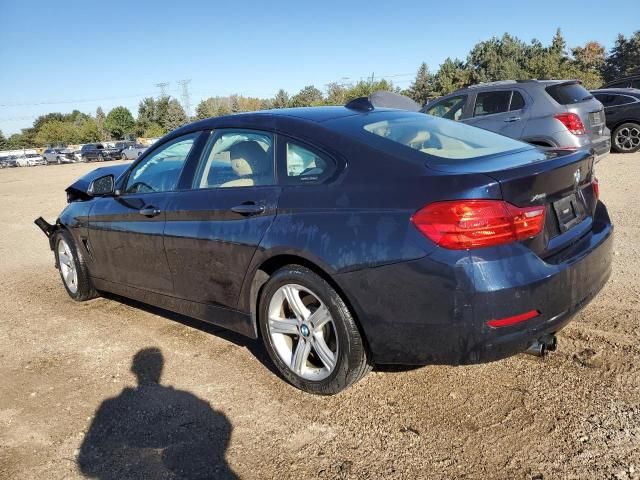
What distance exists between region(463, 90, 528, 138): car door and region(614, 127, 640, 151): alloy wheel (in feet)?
16.7

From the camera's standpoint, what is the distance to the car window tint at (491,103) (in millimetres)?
8648

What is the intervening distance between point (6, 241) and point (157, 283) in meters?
6.14

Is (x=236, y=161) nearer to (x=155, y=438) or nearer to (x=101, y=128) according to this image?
(x=155, y=438)

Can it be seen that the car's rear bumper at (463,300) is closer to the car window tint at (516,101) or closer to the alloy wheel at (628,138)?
the car window tint at (516,101)

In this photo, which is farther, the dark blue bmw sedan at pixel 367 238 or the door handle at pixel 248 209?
the door handle at pixel 248 209

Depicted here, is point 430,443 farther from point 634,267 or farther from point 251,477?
point 634,267

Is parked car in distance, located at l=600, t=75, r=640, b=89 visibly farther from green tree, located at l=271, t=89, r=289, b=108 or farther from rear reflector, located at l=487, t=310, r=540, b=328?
green tree, located at l=271, t=89, r=289, b=108

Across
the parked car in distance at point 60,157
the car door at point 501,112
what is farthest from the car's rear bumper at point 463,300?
the parked car in distance at point 60,157

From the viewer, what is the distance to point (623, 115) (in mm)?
11703

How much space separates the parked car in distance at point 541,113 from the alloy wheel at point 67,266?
6.52 m

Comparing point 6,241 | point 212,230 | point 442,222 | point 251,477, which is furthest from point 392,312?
point 6,241

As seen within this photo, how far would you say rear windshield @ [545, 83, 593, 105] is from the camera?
8234 millimetres

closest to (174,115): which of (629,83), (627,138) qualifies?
(629,83)

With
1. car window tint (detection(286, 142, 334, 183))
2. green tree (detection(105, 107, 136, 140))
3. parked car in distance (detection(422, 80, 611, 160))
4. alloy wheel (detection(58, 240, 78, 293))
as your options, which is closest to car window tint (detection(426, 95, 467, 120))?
parked car in distance (detection(422, 80, 611, 160))
